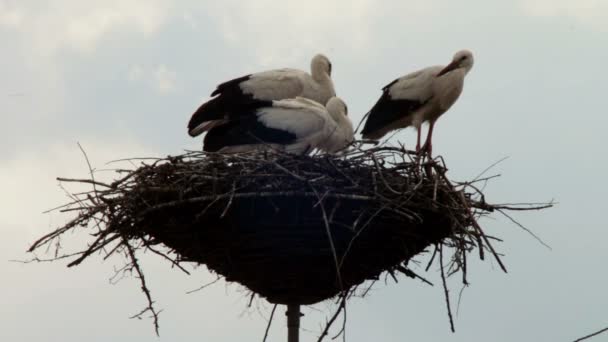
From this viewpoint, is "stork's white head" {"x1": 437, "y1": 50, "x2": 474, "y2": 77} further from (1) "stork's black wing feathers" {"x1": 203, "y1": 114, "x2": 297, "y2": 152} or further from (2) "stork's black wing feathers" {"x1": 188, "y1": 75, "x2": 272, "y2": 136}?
(1) "stork's black wing feathers" {"x1": 203, "y1": 114, "x2": 297, "y2": 152}

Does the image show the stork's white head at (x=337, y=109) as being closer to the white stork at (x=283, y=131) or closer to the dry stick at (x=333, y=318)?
the white stork at (x=283, y=131)

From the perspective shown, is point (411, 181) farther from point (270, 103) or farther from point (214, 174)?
point (270, 103)

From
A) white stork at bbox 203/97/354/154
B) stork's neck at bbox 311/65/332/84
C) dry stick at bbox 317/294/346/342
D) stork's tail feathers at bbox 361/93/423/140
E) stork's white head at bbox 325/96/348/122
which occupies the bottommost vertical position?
dry stick at bbox 317/294/346/342

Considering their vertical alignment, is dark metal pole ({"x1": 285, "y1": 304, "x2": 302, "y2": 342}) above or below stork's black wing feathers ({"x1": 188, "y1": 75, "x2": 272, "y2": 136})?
below

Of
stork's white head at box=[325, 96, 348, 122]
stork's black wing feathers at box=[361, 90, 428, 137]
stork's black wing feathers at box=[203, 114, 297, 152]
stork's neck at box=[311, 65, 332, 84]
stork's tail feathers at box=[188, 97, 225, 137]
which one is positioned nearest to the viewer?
stork's black wing feathers at box=[203, 114, 297, 152]

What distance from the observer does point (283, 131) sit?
5.95 metres

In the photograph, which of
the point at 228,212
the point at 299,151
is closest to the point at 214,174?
the point at 228,212

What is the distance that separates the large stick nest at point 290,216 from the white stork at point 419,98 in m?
2.04

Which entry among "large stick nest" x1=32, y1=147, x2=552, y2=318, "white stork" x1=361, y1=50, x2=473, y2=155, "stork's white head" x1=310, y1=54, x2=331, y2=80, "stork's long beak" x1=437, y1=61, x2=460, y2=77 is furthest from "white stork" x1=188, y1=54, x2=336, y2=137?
"large stick nest" x1=32, y1=147, x2=552, y2=318

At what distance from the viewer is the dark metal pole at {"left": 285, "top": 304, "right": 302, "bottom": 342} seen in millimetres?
4884

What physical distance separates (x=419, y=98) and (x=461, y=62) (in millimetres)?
322

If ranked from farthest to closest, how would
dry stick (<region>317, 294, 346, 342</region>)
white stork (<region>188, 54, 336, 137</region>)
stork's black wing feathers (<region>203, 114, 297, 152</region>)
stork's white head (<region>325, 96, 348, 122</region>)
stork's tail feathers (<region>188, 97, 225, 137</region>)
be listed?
white stork (<region>188, 54, 336, 137</region>) < stork's tail feathers (<region>188, 97, 225, 137</region>) < stork's white head (<region>325, 96, 348, 122</region>) < stork's black wing feathers (<region>203, 114, 297, 152</region>) < dry stick (<region>317, 294, 346, 342</region>)

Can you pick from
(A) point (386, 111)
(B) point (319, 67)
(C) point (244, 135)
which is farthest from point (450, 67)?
(C) point (244, 135)

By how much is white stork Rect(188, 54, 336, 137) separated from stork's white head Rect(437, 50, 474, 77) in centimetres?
68
